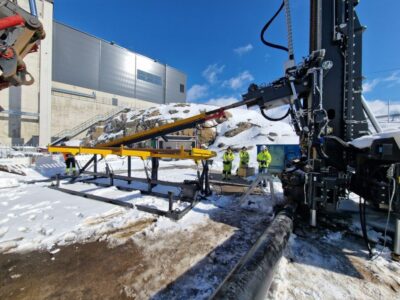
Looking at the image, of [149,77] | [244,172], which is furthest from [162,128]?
[149,77]

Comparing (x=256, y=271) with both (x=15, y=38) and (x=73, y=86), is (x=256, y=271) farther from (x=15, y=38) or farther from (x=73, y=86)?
(x=73, y=86)

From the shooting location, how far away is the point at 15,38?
3723 millimetres

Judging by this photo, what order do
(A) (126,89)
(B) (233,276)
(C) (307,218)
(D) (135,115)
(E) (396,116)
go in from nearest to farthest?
(B) (233,276) → (C) (307,218) → (E) (396,116) → (D) (135,115) → (A) (126,89)

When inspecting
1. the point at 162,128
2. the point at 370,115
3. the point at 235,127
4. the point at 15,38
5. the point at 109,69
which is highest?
the point at 109,69

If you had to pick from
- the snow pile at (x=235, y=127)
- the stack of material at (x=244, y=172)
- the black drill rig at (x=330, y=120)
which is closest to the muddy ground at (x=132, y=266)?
→ the black drill rig at (x=330, y=120)

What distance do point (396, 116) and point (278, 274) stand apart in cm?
2522

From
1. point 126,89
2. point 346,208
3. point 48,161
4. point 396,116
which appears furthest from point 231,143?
point 126,89

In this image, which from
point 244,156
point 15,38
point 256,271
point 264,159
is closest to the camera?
point 256,271

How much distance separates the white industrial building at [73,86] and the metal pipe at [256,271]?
83.2 ft

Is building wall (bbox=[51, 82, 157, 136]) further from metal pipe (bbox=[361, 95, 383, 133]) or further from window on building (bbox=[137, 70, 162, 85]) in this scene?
metal pipe (bbox=[361, 95, 383, 133])

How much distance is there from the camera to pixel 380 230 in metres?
3.95

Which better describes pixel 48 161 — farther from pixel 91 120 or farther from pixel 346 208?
pixel 91 120

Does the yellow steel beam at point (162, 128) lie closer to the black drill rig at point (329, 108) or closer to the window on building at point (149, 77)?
the black drill rig at point (329, 108)

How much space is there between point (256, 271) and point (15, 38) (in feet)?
17.0
